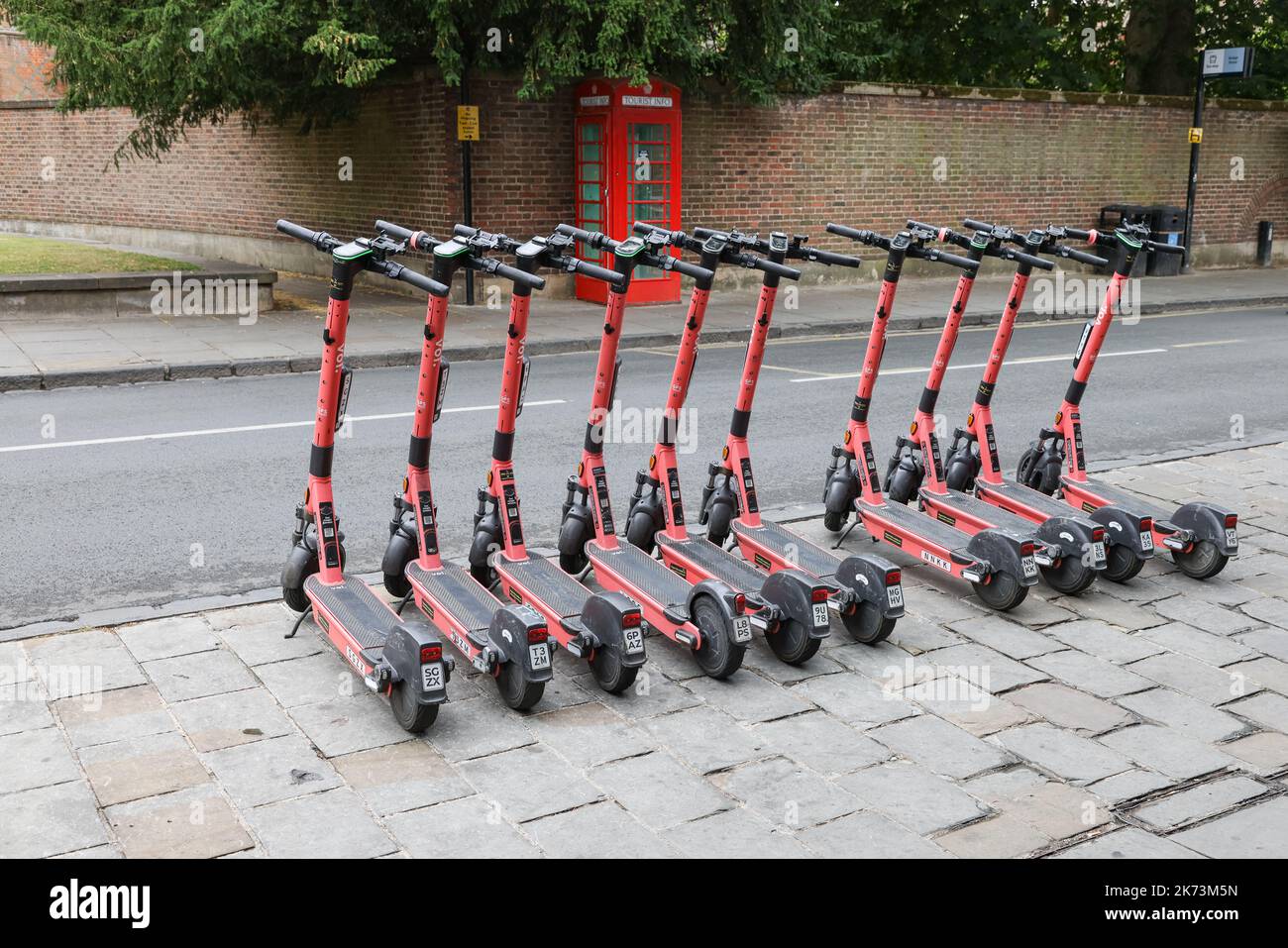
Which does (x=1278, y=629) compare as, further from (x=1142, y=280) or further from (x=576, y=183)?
(x=1142, y=280)

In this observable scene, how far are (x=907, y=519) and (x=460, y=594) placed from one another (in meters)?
2.43

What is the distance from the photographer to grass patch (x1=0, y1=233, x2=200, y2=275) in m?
17.2

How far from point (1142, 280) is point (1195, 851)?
20.3 m

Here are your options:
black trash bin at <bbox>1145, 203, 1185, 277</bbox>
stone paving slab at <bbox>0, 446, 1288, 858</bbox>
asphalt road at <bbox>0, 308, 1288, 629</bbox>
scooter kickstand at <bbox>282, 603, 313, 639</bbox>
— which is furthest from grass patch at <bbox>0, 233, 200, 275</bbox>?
black trash bin at <bbox>1145, 203, 1185, 277</bbox>

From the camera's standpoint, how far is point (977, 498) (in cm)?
713

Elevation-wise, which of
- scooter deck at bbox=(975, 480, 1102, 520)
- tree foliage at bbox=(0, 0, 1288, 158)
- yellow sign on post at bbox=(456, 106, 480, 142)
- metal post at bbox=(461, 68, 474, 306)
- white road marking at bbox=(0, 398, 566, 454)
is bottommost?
white road marking at bbox=(0, 398, 566, 454)

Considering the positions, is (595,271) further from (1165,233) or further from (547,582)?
(1165,233)

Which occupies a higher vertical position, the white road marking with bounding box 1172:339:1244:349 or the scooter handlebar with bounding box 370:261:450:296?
the scooter handlebar with bounding box 370:261:450:296

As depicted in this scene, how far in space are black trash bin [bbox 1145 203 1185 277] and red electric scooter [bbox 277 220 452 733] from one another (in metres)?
20.7

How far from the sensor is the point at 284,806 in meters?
4.17

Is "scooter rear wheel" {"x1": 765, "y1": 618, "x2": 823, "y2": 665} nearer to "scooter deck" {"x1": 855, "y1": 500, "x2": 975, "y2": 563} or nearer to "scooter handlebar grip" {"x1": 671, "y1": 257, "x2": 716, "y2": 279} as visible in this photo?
"scooter deck" {"x1": 855, "y1": 500, "x2": 975, "y2": 563}

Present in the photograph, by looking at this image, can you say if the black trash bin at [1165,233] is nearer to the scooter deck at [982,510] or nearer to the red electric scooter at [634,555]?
the scooter deck at [982,510]

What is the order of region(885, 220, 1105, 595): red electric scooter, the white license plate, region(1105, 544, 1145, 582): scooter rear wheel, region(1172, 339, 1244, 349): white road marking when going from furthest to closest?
region(1172, 339, 1244, 349): white road marking
region(1105, 544, 1145, 582): scooter rear wheel
region(885, 220, 1105, 595): red electric scooter
the white license plate

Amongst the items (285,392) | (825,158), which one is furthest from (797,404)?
(825,158)
